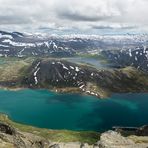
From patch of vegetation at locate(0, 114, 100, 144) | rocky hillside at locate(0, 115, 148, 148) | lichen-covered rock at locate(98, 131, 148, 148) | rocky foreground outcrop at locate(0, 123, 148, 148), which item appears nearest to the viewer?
rocky foreground outcrop at locate(0, 123, 148, 148)

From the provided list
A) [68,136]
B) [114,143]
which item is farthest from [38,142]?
[68,136]

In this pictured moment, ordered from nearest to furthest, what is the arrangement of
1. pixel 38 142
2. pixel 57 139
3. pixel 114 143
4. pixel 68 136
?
pixel 38 142 → pixel 114 143 → pixel 57 139 → pixel 68 136

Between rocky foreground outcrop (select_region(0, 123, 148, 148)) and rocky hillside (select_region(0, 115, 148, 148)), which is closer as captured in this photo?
rocky foreground outcrop (select_region(0, 123, 148, 148))

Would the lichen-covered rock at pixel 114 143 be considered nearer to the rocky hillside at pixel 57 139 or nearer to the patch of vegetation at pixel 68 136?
the rocky hillside at pixel 57 139

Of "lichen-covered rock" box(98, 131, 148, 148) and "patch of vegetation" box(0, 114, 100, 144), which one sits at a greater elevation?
"lichen-covered rock" box(98, 131, 148, 148)

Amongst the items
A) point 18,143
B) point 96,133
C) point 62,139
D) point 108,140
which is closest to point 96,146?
point 108,140

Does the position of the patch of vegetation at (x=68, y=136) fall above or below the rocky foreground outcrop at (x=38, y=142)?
below

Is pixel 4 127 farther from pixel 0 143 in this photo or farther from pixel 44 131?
pixel 44 131

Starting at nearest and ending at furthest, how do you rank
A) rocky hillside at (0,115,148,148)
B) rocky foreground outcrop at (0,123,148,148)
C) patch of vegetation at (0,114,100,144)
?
rocky foreground outcrop at (0,123,148,148)
rocky hillside at (0,115,148,148)
patch of vegetation at (0,114,100,144)

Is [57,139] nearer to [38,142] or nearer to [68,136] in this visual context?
[68,136]

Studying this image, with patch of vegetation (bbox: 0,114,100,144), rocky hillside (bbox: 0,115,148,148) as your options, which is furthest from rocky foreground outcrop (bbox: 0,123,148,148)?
patch of vegetation (bbox: 0,114,100,144)

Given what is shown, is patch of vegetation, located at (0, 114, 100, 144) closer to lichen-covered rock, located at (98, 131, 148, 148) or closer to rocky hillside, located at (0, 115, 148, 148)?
rocky hillside, located at (0, 115, 148, 148)

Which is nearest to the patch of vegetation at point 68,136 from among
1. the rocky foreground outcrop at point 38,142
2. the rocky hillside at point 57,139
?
the rocky hillside at point 57,139
